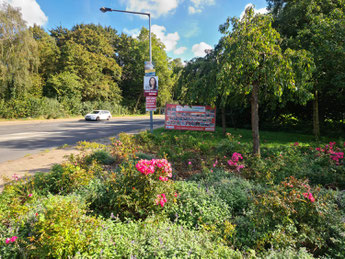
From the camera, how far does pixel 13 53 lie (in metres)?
18.5

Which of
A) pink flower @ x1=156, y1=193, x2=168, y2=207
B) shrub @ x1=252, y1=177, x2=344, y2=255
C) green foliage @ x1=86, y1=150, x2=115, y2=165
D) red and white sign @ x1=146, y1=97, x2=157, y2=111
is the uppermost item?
red and white sign @ x1=146, y1=97, x2=157, y2=111

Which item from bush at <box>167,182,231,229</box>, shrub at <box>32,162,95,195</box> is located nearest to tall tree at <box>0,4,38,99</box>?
shrub at <box>32,162,95,195</box>

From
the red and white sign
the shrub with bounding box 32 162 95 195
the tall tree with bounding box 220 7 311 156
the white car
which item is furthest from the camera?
the white car

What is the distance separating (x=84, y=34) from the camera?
29953 millimetres

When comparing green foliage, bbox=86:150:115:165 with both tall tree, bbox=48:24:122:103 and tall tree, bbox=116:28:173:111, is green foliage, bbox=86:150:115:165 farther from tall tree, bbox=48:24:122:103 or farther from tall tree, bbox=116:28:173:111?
tall tree, bbox=116:28:173:111

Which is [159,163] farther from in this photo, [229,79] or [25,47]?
[25,47]

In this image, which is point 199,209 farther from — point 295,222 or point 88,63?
point 88,63

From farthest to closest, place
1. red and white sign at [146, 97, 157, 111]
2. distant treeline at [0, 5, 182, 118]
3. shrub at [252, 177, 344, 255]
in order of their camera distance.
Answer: distant treeline at [0, 5, 182, 118]
red and white sign at [146, 97, 157, 111]
shrub at [252, 177, 344, 255]

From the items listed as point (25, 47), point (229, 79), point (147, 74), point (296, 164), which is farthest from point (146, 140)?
point (25, 47)

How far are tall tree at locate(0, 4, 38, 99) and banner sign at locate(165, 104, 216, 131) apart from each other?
1888cm

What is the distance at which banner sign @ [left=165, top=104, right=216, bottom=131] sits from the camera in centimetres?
936

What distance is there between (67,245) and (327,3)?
12.1 m

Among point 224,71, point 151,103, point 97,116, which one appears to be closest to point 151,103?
point 151,103

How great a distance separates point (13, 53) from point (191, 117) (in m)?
20.7
